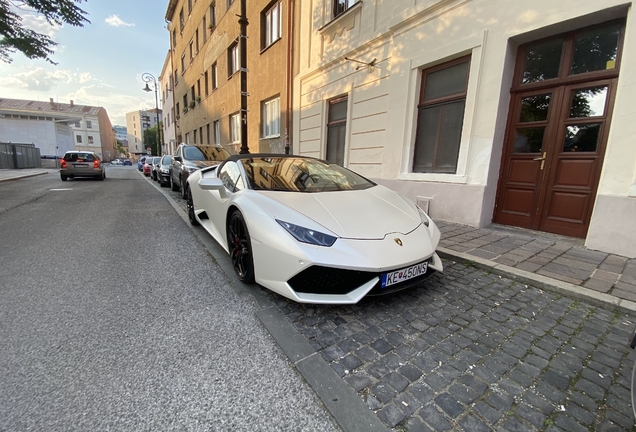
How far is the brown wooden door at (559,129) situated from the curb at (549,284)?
1937 mm

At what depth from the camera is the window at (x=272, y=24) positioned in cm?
1047

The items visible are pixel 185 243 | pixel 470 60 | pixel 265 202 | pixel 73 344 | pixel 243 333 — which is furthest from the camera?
pixel 470 60

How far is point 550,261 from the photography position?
11.0ft

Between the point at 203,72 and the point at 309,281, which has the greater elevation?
the point at 203,72

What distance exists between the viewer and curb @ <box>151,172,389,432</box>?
1429 millimetres

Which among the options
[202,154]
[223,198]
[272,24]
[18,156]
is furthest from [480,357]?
[18,156]

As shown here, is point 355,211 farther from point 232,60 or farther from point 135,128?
point 135,128

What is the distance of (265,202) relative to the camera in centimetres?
262

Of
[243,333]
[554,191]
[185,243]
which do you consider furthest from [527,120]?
[185,243]

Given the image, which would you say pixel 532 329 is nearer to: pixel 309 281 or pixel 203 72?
pixel 309 281

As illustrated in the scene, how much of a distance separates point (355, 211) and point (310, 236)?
58 centimetres

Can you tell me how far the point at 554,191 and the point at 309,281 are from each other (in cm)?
428

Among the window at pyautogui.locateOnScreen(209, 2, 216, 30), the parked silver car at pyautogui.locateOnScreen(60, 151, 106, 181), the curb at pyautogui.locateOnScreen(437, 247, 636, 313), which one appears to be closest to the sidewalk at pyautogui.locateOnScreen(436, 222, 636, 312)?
the curb at pyautogui.locateOnScreen(437, 247, 636, 313)

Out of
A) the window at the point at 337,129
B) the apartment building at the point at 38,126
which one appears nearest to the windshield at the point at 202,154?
the window at the point at 337,129
